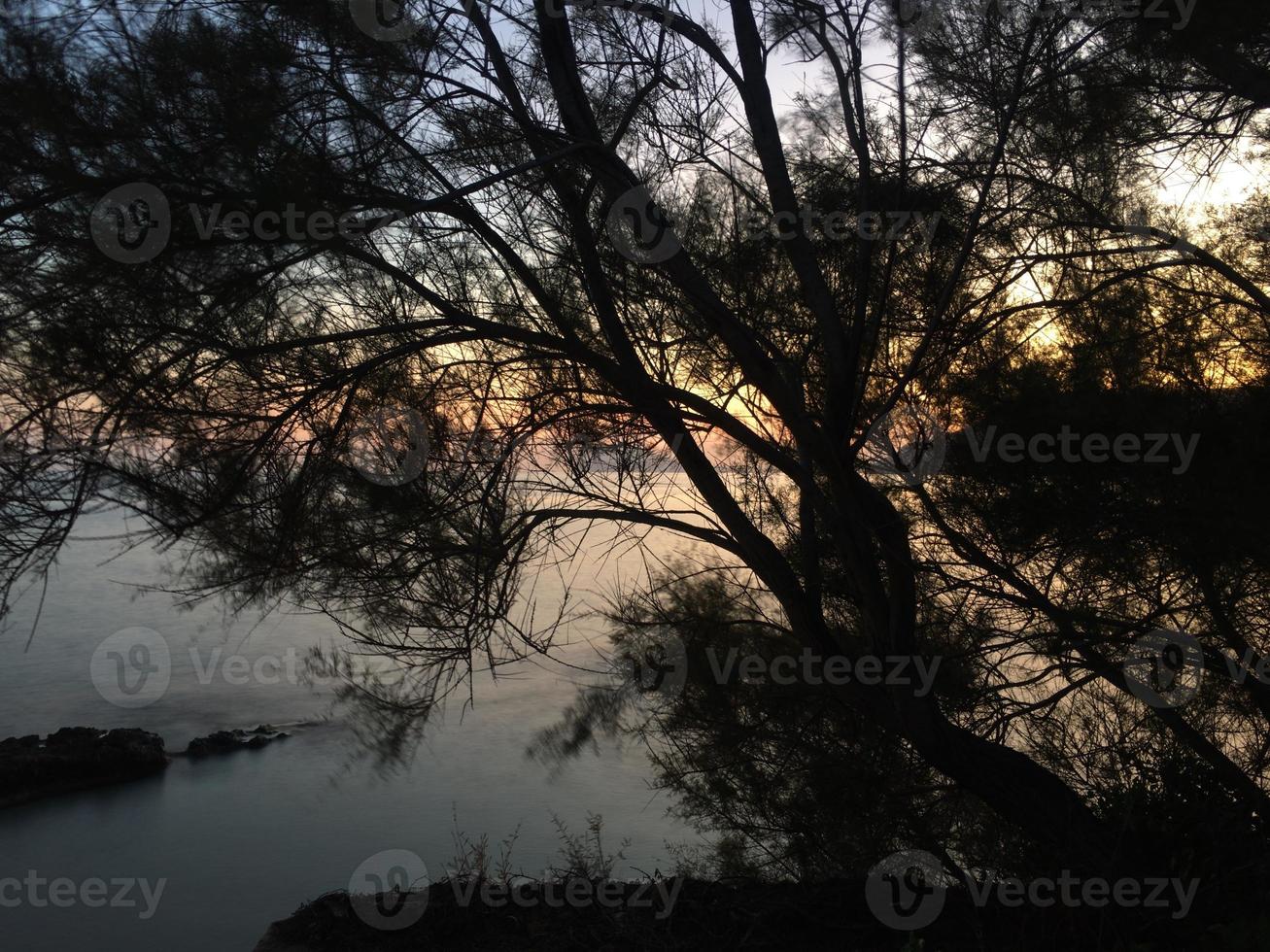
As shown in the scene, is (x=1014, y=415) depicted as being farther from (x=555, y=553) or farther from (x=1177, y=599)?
(x=555, y=553)

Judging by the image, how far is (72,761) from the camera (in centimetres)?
695

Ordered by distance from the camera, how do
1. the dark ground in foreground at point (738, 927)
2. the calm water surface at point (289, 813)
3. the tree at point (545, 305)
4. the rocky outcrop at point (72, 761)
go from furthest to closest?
the rocky outcrop at point (72, 761)
the calm water surface at point (289, 813)
the dark ground in foreground at point (738, 927)
the tree at point (545, 305)

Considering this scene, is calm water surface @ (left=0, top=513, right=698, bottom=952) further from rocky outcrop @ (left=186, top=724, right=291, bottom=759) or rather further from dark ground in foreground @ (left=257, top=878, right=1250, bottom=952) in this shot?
dark ground in foreground @ (left=257, top=878, right=1250, bottom=952)

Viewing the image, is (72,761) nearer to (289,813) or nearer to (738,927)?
(289,813)

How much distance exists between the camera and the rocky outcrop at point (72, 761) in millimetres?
6758

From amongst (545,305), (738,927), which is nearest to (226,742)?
(738,927)

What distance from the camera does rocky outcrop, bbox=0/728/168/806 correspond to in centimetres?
676

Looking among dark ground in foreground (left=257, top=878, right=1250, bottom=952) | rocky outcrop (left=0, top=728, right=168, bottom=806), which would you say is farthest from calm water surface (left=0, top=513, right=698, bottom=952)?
dark ground in foreground (left=257, top=878, right=1250, bottom=952)

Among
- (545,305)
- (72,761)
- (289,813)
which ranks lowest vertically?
(289,813)

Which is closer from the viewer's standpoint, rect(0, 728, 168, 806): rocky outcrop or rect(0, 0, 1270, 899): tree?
rect(0, 0, 1270, 899): tree

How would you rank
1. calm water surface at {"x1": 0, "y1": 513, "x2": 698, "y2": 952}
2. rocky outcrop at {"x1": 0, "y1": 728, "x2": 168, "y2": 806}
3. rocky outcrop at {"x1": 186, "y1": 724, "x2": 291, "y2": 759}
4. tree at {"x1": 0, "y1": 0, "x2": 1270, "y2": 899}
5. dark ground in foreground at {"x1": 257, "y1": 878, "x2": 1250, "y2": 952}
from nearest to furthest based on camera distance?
tree at {"x1": 0, "y1": 0, "x2": 1270, "y2": 899}
dark ground in foreground at {"x1": 257, "y1": 878, "x2": 1250, "y2": 952}
calm water surface at {"x1": 0, "y1": 513, "x2": 698, "y2": 952}
rocky outcrop at {"x1": 0, "y1": 728, "x2": 168, "y2": 806}
rocky outcrop at {"x1": 186, "y1": 724, "x2": 291, "y2": 759}

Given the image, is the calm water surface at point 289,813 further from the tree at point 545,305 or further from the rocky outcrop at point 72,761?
the tree at point 545,305

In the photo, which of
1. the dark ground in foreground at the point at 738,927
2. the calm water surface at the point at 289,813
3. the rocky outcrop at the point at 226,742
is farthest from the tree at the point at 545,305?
the rocky outcrop at the point at 226,742

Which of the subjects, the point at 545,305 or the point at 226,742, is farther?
the point at 226,742
